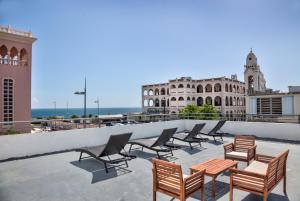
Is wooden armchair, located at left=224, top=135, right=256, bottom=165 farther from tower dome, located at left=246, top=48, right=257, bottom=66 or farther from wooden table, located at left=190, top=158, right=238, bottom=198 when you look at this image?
tower dome, located at left=246, top=48, right=257, bottom=66

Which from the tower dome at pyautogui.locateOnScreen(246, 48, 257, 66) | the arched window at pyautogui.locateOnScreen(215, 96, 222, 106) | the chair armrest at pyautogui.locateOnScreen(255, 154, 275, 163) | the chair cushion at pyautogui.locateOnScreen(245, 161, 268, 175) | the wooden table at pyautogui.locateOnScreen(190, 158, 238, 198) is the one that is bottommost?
the wooden table at pyautogui.locateOnScreen(190, 158, 238, 198)

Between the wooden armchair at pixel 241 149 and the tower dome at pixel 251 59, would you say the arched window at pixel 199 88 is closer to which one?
the tower dome at pixel 251 59

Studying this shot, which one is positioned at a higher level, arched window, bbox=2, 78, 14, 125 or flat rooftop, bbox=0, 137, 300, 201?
arched window, bbox=2, 78, 14, 125

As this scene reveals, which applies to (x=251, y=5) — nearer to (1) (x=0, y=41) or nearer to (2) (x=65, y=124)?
(2) (x=65, y=124)

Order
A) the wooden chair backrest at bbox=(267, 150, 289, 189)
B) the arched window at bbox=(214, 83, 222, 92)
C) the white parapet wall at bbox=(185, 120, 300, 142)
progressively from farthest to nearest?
the arched window at bbox=(214, 83, 222, 92), the white parapet wall at bbox=(185, 120, 300, 142), the wooden chair backrest at bbox=(267, 150, 289, 189)

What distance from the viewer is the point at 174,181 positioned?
3410 millimetres

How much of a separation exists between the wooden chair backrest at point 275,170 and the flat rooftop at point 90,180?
1.24ft

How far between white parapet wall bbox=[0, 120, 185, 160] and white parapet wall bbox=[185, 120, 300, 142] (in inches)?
179

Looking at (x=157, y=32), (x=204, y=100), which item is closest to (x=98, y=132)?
(x=157, y=32)

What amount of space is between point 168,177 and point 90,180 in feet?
6.84

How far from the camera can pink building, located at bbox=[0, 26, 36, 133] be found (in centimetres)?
2056

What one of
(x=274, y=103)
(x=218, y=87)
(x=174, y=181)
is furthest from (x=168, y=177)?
(x=218, y=87)

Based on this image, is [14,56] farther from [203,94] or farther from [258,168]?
[203,94]

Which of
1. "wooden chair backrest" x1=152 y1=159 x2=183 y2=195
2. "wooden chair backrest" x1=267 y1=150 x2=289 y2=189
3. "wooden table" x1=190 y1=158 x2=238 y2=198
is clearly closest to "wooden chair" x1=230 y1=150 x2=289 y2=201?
"wooden chair backrest" x1=267 y1=150 x2=289 y2=189
